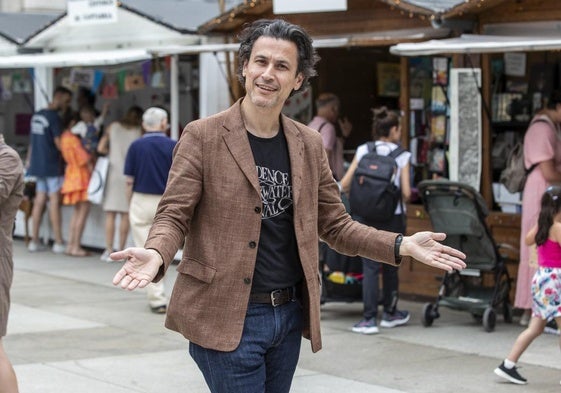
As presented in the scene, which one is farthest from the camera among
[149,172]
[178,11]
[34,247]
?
[34,247]

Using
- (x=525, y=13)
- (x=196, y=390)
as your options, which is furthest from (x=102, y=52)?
(x=196, y=390)

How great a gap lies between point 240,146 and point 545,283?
3938 mm

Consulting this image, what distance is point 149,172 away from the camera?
32.9 feet

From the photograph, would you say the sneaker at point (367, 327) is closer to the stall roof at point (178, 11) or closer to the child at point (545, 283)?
the child at point (545, 283)

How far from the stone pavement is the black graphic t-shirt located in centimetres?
324

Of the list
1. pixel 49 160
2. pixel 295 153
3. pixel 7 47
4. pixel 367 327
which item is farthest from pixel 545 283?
pixel 7 47

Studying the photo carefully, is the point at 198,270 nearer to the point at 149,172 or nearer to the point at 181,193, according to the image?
the point at 181,193

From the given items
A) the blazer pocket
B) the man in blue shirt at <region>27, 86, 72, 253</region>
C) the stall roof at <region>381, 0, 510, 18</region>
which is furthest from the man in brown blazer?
the man in blue shirt at <region>27, 86, 72, 253</region>

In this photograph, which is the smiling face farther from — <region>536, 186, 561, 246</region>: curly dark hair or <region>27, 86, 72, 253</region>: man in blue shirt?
<region>27, 86, 72, 253</region>: man in blue shirt

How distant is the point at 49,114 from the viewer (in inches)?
555

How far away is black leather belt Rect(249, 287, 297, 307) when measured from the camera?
394 centimetres

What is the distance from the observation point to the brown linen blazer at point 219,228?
387 centimetres

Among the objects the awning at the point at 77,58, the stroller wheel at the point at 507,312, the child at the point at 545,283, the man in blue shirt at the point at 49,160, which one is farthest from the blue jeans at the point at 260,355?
the man in blue shirt at the point at 49,160

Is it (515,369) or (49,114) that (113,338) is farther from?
(49,114)
